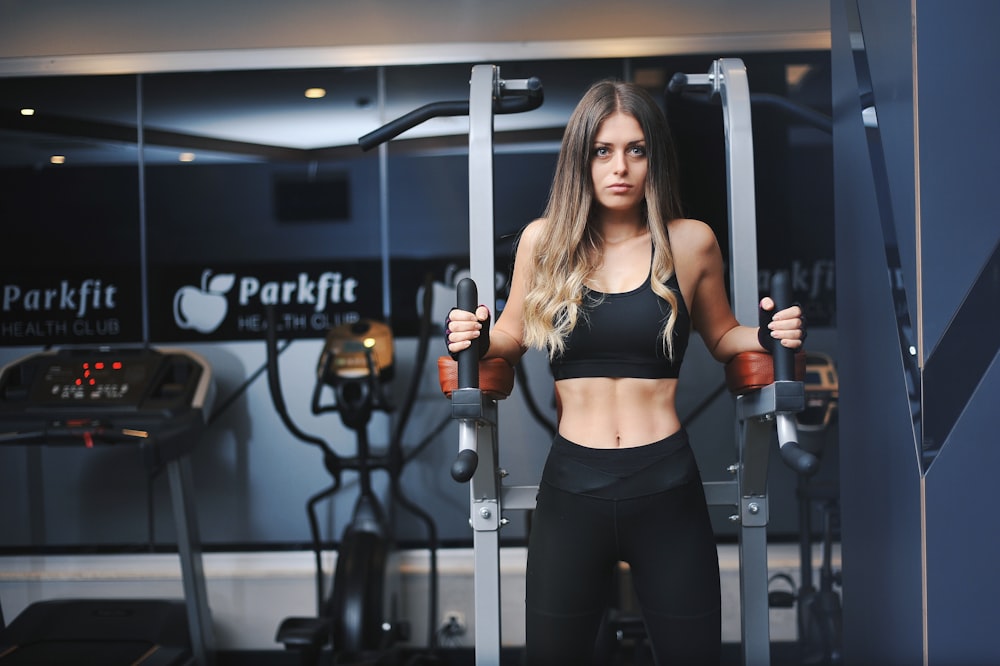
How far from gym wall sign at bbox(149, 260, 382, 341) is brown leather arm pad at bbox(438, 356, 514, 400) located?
2100 mm

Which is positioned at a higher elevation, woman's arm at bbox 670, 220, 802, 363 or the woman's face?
the woman's face

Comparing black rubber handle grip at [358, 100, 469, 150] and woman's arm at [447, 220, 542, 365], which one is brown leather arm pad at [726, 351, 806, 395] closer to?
woman's arm at [447, 220, 542, 365]

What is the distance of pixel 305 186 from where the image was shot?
4.17 meters

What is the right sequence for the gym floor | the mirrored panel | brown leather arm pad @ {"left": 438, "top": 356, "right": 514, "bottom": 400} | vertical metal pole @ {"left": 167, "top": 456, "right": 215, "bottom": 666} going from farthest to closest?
the mirrored panel, vertical metal pole @ {"left": 167, "top": 456, "right": 215, "bottom": 666}, the gym floor, brown leather arm pad @ {"left": 438, "top": 356, "right": 514, "bottom": 400}

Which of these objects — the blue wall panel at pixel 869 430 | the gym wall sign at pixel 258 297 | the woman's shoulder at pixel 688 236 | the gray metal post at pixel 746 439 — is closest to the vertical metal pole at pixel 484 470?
the woman's shoulder at pixel 688 236

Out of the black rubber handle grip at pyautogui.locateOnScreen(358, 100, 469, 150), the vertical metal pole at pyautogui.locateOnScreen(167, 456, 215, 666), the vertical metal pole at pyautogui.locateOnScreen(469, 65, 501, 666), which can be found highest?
the black rubber handle grip at pyautogui.locateOnScreen(358, 100, 469, 150)

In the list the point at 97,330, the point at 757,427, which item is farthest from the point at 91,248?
the point at 757,427

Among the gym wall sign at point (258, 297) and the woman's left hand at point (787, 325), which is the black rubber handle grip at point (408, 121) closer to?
the woman's left hand at point (787, 325)

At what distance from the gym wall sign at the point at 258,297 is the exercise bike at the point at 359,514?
355 mm

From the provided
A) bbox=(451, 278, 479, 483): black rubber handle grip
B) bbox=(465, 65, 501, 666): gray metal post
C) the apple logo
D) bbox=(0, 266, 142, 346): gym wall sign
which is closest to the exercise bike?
the apple logo

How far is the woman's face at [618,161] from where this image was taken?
2.07 metres

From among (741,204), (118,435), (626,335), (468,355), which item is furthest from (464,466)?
(118,435)

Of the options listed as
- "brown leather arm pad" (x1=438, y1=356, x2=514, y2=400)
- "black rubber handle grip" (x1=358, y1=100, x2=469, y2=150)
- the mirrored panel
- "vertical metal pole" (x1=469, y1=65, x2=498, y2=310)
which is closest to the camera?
"brown leather arm pad" (x1=438, y1=356, x2=514, y2=400)

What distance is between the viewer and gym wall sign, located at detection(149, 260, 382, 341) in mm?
4203
